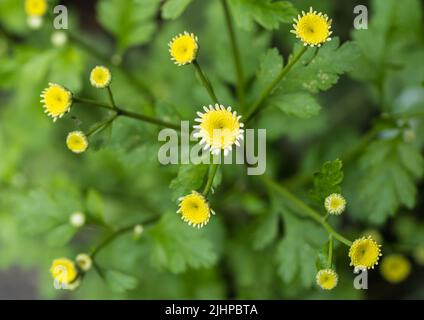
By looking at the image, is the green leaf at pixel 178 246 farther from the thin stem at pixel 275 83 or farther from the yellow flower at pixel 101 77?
the yellow flower at pixel 101 77

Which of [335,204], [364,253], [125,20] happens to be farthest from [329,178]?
[125,20]

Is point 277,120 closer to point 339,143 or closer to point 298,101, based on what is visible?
point 339,143

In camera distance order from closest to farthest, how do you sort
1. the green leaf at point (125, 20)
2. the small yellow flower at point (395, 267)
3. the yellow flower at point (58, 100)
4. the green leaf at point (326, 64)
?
the yellow flower at point (58, 100), the green leaf at point (326, 64), the green leaf at point (125, 20), the small yellow flower at point (395, 267)

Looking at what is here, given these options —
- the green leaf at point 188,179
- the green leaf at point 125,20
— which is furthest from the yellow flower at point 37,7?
the green leaf at point 188,179

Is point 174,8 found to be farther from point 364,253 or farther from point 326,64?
point 364,253

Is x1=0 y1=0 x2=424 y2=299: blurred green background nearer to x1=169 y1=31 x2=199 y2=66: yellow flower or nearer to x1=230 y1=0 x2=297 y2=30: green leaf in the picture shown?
x1=230 y1=0 x2=297 y2=30: green leaf

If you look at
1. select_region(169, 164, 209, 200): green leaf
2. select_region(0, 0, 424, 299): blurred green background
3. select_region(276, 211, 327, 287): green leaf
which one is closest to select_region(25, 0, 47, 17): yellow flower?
select_region(0, 0, 424, 299): blurred green background
